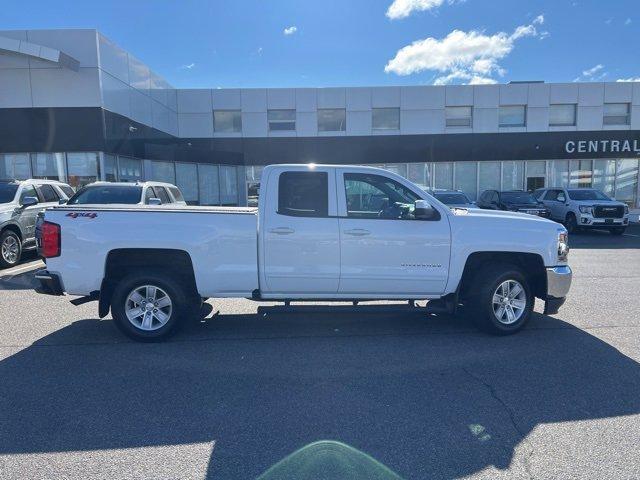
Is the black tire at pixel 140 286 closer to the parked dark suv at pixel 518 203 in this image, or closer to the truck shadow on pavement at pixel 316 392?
the truck shadow on pavement at pixel 316 392

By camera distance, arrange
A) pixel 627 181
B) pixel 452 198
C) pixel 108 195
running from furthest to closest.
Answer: pixel 627 181 < pixel 452 198 < pixel 108 195

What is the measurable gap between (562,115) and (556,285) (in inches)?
957

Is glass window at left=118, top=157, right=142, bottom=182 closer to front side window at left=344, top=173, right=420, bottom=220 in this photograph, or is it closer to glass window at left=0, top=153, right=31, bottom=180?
glass window at left=0, top=153, right=31, bottom=180

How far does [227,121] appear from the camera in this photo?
24.9 meters

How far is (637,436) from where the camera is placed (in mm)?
3131

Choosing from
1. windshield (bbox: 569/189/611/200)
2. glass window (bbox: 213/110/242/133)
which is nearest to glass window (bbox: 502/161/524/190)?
windshield (bbox: 569/189/611/200)

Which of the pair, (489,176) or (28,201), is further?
(489,176)

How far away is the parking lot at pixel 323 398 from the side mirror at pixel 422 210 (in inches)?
49.2

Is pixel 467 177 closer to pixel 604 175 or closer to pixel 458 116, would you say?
pixel 458 116

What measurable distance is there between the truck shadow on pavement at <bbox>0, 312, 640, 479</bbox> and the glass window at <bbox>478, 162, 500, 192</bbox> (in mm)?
21149

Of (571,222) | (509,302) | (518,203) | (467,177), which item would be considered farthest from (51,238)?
(467,177)

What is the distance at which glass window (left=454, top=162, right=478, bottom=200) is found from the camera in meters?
25.0

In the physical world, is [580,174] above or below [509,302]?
above

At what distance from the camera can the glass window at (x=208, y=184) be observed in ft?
75.4
